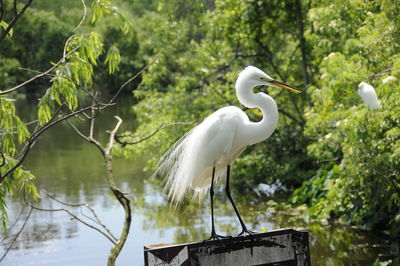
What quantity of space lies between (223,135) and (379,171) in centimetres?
317

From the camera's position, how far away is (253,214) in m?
10.3

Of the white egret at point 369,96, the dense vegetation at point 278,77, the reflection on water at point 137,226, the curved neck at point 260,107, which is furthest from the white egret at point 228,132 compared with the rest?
the dense vegetation at point 278,77

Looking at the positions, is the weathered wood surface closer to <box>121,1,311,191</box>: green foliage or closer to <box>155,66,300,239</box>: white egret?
<box>155,66,300,239</box>: white egret

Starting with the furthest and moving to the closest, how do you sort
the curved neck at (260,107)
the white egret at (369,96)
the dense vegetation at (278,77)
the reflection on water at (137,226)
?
1. the dense vegetation at (278,77)
2. the reflection on water at (137,226)
3. the white egret at (369,96)
4. the curved neck at (260,107)

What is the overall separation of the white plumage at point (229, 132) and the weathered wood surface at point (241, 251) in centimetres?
96

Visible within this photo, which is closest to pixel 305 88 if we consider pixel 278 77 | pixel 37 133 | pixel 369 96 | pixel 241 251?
pixel 278 77

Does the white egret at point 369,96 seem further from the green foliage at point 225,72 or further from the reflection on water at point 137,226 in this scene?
the green foliage at point 225,72

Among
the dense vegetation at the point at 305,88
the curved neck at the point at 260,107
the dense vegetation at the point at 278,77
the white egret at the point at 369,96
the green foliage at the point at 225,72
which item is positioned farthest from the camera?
the green foliage at the point at 225,72

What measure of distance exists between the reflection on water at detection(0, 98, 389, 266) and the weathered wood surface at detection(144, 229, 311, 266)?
285 cm

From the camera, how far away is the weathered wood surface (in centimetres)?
288

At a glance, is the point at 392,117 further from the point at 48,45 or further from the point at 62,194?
the point at 48,45

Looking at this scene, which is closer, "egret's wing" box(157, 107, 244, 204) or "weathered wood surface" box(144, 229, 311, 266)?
"weathered wood surface" box(144, 229, 311, 266)

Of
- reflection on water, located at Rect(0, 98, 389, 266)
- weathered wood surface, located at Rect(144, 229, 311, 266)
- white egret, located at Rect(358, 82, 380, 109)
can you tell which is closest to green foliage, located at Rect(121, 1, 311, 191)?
reflection on water, located at Rect(0, 98, 389, 266)

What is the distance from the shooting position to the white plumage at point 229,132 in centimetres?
394
